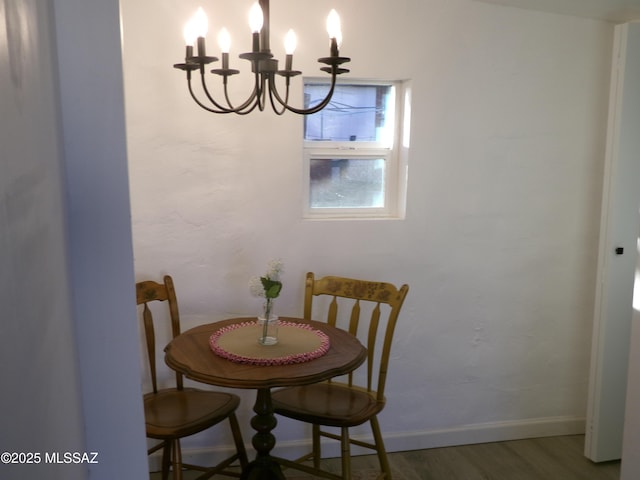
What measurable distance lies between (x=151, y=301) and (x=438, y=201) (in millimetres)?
1412

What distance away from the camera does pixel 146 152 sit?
7.82 ft

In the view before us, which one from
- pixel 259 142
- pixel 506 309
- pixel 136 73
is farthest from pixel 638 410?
pixel 136 73

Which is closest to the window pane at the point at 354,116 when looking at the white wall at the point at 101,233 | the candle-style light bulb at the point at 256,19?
the candle-style light bulb at the point at 256,19

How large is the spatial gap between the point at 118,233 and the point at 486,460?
8.44 feet

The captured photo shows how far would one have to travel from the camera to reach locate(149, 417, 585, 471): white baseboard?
2621mm

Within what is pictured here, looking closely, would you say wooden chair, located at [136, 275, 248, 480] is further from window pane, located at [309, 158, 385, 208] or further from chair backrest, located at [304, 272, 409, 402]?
window pane, located at [309, 158, 385, 208]

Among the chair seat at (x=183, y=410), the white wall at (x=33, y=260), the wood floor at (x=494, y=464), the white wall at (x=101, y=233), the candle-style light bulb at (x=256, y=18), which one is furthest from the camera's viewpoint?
the wood floor at (x=494, y=464)

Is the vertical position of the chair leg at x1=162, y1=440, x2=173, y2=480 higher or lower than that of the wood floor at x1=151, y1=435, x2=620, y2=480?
higher

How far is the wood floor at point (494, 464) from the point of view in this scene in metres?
2.59

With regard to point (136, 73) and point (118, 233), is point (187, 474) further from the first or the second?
point (118, 233)

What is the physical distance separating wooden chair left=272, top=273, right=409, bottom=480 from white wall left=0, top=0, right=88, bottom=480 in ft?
5.24

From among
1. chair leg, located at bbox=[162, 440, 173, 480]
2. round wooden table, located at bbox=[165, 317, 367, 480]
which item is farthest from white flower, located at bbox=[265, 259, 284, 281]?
chair leg, located at bbox=[162, 440, 173, 480]

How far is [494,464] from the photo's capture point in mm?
2707

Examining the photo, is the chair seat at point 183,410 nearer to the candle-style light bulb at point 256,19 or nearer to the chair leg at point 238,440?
the chair leg at point 238,440
